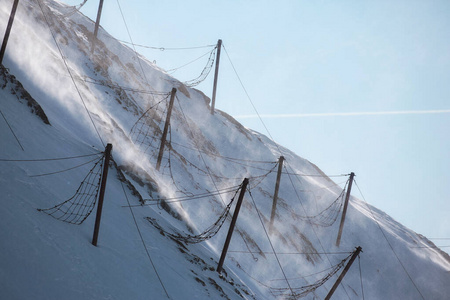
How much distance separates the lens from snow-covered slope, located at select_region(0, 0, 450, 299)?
10.7 metres

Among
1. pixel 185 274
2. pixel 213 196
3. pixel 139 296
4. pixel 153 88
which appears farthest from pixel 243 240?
pixel 153 88

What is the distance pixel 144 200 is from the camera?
19609mm

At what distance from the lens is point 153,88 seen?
133ft

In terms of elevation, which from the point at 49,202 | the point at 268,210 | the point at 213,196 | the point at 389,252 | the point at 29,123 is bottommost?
the point at 49,202

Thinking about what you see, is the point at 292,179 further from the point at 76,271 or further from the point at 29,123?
the point at 76,271

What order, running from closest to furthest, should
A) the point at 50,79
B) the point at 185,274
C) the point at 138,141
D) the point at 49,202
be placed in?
the point at 49,202, the point at 185,274, the point at 50,79, the point at 138,141

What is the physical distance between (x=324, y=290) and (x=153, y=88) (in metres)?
28.5

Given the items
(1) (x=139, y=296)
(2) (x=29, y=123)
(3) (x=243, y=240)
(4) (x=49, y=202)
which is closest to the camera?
(1) (x=139, y=296)

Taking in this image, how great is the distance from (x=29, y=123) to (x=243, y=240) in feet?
55.2

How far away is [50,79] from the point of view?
24078mm

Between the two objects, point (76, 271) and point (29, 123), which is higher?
point (29, 123)

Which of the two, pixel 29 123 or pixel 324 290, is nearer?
pixel 29 123

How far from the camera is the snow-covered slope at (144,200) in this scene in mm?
10727

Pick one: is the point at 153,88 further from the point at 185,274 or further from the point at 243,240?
the point at 185,274
